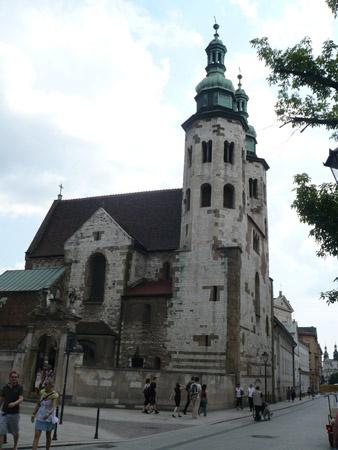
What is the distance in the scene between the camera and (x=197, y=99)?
37.2 meters

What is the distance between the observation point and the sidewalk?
13133 mm

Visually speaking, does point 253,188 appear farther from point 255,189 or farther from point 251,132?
point 251,132

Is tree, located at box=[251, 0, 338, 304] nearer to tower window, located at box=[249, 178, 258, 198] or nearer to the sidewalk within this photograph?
the sidewalk

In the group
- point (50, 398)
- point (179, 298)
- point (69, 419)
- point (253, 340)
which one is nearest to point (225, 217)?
point (179, 298)

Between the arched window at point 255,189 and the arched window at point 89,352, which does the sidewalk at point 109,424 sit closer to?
the arched window at point 89,352

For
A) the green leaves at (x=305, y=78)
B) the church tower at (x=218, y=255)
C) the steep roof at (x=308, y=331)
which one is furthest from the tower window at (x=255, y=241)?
the steep roof at (x=308, y=331)

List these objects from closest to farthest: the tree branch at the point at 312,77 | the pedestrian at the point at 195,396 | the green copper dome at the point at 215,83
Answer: the tree branch at the point at 312,77 < the pedestrian at the point at 195,396 < the green copper dome at the point at 215,83

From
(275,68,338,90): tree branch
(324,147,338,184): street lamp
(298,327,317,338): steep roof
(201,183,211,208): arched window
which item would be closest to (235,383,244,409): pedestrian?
(201,183,211,208): arched window

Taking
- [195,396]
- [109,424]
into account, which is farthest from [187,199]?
[109,424]

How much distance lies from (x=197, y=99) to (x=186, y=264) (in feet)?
45.3

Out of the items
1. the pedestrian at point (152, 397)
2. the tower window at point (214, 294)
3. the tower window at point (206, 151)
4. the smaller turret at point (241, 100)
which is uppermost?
the smaller turret at point (241, 100)

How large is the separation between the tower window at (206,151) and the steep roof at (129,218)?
5212 mm

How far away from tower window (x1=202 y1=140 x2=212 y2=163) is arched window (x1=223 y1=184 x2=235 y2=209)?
2497 mm

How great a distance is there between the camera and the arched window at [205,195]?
3353cm
